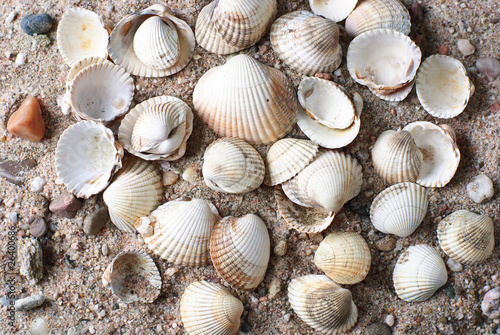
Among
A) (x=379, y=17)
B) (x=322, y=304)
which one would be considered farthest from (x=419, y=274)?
(x=379, y=17)

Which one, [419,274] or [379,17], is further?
[379,17]

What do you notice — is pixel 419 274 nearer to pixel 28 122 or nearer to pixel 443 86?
pixel 443 86

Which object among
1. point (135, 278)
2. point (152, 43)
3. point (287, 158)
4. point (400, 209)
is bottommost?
point (135, 278)

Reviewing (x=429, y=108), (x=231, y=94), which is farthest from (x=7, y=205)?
(x=429, y=108)

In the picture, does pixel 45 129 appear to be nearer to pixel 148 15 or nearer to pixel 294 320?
pixel 148 15

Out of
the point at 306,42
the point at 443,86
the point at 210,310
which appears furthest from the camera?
the point at 443,86

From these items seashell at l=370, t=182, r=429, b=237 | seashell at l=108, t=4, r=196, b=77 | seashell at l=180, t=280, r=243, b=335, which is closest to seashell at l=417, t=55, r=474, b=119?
seashell at l=370, t=182, r=429, b=237

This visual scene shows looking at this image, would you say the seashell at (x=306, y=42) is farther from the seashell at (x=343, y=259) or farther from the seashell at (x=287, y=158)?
the seashell at (x=343, y=259)

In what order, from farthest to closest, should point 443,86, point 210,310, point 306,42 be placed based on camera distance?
1. point 443,86
2. point 306,42
3. point 210,310

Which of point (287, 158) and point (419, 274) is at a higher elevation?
point (287, 158)
